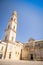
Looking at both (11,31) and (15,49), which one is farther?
(11,31)

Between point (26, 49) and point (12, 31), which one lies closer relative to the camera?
point (26, 49)

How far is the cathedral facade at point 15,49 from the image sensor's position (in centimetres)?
1229

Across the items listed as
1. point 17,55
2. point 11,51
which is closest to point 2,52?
point 11,51

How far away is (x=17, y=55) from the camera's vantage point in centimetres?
1350

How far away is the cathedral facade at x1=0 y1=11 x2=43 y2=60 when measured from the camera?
12.3m

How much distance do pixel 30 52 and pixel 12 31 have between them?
4.69m

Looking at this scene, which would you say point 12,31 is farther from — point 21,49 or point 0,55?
point 0,55

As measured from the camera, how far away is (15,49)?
44.0 feet

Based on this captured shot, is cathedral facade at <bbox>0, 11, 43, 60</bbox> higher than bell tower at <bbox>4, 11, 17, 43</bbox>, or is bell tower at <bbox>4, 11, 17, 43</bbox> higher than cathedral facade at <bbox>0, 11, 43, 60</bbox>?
bell tower at <bbox>4, 11, 17, 43</bbox>

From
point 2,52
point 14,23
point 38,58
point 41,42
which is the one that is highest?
point 14,23

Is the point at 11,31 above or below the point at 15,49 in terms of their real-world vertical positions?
above

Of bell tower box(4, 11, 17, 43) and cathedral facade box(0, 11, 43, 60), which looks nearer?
cathedral facade box(0, 11, 43, 60)

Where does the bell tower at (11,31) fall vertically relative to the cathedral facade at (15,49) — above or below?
above

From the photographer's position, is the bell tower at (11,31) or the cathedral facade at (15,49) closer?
the cathedral facade at (15,49)
